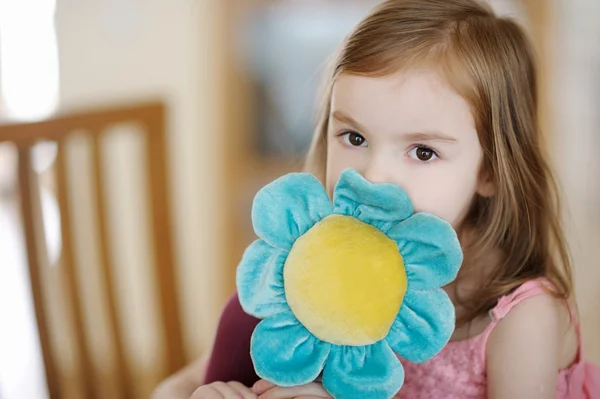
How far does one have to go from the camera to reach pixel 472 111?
785mm

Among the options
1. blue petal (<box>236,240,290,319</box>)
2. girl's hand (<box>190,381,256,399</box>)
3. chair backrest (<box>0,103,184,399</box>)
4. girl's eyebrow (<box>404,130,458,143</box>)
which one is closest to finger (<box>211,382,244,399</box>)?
girl's hand (<box>190,381,256,399</box>)

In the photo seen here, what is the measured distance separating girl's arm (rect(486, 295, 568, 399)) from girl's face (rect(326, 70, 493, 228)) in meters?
0.14

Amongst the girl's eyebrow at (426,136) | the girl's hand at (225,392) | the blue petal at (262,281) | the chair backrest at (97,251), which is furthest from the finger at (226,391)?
the chair backrest at (97,251)

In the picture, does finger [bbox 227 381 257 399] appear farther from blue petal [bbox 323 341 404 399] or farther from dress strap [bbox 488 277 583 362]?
dress strap [bbox 488 277 583 362]

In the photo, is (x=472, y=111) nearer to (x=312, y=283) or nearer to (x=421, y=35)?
(x=421, y=35)

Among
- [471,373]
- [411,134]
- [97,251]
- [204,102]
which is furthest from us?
[204,102]

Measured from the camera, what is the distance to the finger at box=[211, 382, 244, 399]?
77 centimetres

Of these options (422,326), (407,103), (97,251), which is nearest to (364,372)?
(422,326)

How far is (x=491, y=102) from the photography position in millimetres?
801

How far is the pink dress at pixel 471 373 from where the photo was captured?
824 millimetres

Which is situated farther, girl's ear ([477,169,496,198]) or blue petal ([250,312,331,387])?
girl's ear ([477,169,496,198])

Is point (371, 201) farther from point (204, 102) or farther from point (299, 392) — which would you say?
point (204, 102)

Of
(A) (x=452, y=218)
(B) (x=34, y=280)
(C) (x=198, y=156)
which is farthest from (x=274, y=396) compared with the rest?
(C) (x=198, y=156)

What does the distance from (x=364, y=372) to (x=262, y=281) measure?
0.13 meters
